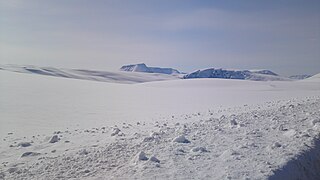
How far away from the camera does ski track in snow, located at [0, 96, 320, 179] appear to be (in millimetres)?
5816

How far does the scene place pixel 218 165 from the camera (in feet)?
19.8

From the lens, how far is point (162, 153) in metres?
6.83

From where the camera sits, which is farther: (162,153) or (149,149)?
(149,149)

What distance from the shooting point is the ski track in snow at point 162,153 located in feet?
19.1

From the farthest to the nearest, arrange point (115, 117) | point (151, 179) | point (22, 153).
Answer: point (115, 117) < point (22, 153) < point (151, 179)

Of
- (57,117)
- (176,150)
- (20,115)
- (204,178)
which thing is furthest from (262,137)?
(20,115)

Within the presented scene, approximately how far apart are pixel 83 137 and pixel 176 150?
350cm

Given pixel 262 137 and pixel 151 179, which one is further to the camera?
pixel 262 137

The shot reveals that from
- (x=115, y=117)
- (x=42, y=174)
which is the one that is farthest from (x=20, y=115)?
(x=42, y=174)

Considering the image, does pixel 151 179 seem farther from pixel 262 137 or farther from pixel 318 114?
pixel 318 114

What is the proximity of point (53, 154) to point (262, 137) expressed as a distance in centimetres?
499

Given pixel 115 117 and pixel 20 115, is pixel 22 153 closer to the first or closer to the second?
pixel 20 115

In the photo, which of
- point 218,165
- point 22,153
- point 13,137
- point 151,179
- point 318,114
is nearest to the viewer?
point 151,179

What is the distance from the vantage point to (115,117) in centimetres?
1420
